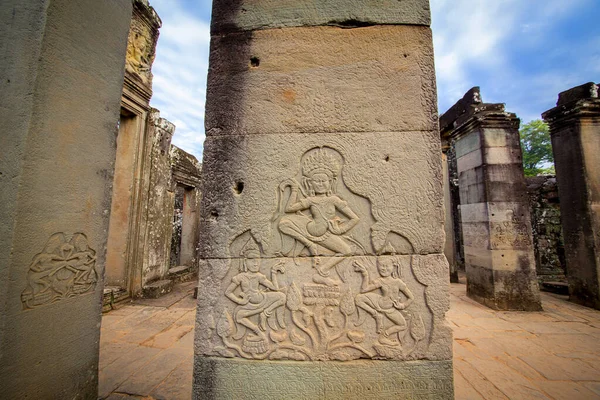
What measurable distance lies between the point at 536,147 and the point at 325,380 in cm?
2449

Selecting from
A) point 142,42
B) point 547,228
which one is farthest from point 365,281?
point 547,228

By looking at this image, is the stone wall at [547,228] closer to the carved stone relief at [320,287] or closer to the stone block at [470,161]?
the stone block at [470,161]

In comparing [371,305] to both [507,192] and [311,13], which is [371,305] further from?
[507,192]

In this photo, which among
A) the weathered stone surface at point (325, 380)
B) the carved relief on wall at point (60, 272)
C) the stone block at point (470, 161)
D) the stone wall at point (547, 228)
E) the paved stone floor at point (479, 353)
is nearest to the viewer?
the weathered stone surface at point (325, 380)

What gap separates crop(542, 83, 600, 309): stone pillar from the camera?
4773mm

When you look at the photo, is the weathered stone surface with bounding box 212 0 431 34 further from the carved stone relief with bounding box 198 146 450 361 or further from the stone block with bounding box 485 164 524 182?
the stone block with bounding box 485 164 524 182

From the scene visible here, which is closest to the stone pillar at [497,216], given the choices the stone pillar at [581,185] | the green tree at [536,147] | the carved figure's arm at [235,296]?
the stone pillar at [581,185]

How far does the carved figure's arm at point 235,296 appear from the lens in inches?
69.7

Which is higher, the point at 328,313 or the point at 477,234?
the point at 477,234

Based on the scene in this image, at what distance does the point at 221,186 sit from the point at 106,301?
4090 millimetres

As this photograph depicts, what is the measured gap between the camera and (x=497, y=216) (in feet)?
15.5

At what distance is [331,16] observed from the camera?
203cm

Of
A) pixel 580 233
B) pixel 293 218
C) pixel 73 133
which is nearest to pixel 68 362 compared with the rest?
pixel 73 133

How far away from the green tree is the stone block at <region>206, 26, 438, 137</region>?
22.0 m
